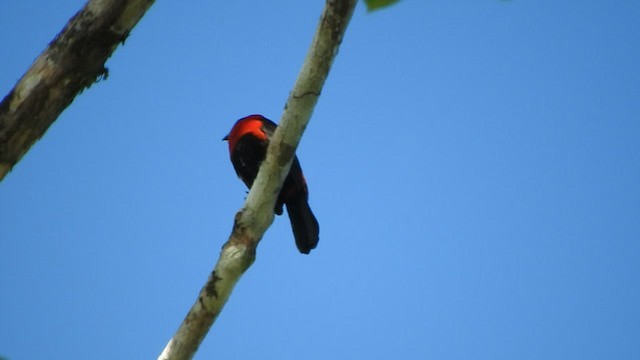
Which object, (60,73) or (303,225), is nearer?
(60,73)

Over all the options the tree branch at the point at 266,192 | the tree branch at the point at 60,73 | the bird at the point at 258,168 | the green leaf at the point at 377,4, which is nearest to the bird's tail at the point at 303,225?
the bird at the point at 258,168

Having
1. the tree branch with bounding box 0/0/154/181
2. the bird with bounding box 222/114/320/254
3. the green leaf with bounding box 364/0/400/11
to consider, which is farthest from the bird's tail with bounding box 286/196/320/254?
the green leaf with bounding box 364/0/400/11

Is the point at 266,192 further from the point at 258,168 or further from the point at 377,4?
the point at 258,168

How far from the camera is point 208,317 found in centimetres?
242

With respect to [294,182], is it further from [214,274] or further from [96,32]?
[96,32]

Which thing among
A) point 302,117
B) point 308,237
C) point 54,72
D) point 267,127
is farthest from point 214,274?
point 267,127

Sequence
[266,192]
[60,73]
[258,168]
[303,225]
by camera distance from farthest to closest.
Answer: [258,168]
[303,225]
[266,192]
[60,73]

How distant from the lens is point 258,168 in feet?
15.8

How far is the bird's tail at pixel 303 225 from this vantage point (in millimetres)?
4371

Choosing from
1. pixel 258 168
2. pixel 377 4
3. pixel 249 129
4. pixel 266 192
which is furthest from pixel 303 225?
pixel 377 4

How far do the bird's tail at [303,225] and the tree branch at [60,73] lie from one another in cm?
250

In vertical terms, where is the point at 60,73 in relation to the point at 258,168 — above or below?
below

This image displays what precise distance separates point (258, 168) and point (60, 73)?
2942 millimetres

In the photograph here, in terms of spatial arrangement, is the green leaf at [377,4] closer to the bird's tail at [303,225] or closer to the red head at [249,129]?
the bird's tail at [303,225]
